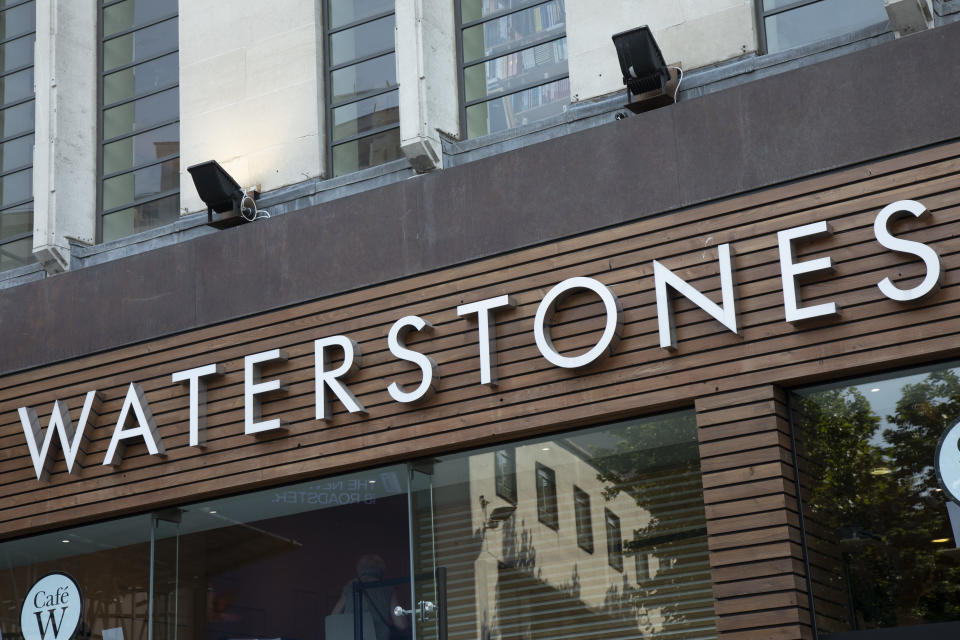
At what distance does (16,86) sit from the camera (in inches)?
559

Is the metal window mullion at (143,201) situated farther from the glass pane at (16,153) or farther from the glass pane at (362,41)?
the glass pane at (362,41)

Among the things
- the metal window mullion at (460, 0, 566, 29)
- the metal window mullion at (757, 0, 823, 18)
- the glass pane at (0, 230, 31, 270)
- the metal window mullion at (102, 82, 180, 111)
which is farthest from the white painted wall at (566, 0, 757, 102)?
the glass pane at (0, 230, 31, 270)

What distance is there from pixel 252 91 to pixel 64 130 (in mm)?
2220

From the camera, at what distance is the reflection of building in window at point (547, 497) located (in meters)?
9.69

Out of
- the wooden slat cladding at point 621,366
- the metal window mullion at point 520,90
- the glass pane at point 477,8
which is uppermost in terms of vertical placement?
the glass pane at point 477,8

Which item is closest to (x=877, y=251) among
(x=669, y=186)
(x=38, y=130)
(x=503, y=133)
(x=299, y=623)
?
(x=669, y=186)

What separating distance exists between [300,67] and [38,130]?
2.92 meters

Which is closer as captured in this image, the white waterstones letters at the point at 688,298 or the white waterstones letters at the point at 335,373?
the white waterstones letters at the point at 688,298

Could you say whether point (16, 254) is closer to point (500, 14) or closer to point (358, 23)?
point (358, 23)

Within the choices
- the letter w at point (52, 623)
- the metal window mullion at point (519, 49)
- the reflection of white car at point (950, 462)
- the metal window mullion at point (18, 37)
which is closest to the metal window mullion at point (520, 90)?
the metal window mullion at point (519, 49)

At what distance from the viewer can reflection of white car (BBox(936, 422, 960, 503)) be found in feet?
27.6

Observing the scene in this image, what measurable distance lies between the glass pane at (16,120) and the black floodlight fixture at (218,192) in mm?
3157

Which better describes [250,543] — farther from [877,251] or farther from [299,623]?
[877,251]

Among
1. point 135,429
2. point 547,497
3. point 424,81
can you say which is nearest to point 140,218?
point 135,429
